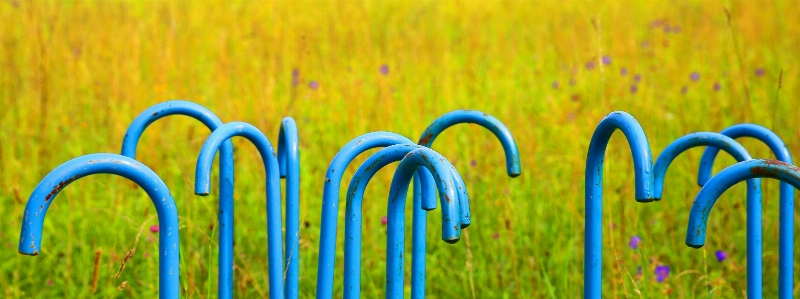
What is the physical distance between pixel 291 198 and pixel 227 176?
18 cm

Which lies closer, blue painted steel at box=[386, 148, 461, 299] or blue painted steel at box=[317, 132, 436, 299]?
A: blue painted steel at box=[386, 148, 461, 299]

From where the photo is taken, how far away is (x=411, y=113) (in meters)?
4.10

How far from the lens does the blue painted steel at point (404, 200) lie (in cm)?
136

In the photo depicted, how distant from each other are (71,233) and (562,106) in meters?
2.61

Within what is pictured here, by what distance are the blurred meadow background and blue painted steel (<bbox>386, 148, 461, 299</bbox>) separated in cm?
57

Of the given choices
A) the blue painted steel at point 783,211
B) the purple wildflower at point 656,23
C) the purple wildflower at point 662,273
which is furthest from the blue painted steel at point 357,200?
the purple wildflower at point 656,23

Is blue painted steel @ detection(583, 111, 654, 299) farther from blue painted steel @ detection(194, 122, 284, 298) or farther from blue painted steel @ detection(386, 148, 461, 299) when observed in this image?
blue painted steel @ detection(194, 122, 284, 298)

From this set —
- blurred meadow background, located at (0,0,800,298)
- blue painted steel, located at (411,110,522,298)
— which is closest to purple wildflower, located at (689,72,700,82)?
blurred meadow background, located at (0,0,800,298)

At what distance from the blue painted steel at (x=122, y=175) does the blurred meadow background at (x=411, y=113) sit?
0.42 m

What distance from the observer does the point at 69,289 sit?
107 inches

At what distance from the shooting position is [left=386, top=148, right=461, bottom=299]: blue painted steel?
1362 mm

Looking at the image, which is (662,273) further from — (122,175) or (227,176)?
(122,175)

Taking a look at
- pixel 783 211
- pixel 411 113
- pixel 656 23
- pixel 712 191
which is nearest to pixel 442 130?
pixel 712 191

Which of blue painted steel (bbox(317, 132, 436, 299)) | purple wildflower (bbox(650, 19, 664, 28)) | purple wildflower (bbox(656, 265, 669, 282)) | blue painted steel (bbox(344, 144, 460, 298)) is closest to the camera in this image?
blue painted steel (bbox(344, 144, 460, 298))
